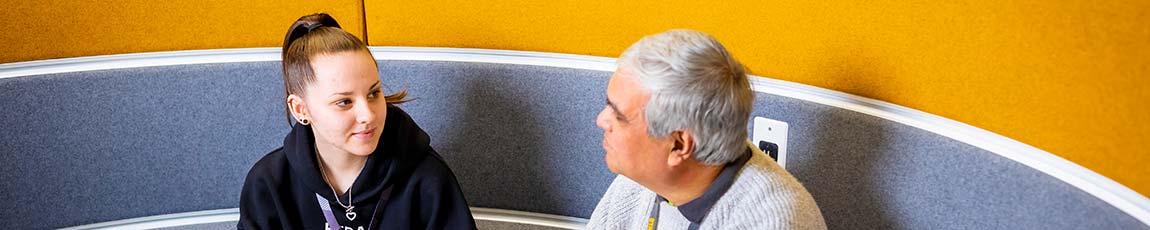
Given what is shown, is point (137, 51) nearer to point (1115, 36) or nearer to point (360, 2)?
point (360, 2)

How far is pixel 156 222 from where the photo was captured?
2.41m

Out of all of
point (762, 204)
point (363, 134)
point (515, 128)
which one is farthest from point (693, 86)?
point (515, 128)

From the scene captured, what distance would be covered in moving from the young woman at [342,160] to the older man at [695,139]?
1.66ft

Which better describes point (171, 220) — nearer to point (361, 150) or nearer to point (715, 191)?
point (361, 150)

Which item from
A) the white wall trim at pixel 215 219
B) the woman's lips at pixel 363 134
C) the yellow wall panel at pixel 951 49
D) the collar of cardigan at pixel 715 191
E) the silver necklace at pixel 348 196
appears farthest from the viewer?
the white wall trim at pixel 215 219

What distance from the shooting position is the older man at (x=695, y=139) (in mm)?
1466

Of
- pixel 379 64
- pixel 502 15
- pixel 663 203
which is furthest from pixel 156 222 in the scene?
pixel 663 203

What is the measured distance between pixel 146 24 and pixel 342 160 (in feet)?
2.03

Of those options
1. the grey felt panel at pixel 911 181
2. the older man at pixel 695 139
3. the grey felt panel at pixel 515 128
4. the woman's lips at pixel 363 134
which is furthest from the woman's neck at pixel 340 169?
the grey felt panel at pixel 911 181

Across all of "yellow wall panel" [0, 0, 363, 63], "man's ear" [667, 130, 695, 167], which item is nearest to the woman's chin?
"yellow wall panel" [0, 0, 363, 63]

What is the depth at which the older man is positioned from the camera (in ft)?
4.81

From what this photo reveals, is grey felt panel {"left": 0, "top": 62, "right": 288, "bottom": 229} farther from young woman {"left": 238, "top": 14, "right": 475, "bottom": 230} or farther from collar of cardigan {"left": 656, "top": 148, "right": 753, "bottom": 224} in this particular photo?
collar of cardigan {"left": 656, "top": 148, "right": 753, "bottom": 224}

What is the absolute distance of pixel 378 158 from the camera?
6.55 ft

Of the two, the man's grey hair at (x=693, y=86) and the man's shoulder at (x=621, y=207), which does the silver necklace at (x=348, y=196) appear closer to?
the man's shoulder at (x=621, y=207)
